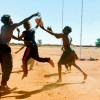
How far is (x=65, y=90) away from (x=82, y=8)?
20144mm

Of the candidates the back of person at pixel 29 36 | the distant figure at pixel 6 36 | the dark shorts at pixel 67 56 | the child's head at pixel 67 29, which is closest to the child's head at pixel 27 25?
the back of person at pixel 29 36

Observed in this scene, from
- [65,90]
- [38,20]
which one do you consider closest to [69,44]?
[38,20]

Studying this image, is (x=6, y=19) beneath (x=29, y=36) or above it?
above

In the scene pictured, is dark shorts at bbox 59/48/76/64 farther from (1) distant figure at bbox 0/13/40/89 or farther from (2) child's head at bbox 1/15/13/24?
(2) child's head at bbox 1/15/13/24

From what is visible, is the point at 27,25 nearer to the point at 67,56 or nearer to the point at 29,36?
the point at 29,36

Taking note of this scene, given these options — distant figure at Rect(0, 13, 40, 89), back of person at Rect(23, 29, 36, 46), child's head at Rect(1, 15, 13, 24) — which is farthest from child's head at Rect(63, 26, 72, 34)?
child's head at Rect(1, 15, 13, 24)

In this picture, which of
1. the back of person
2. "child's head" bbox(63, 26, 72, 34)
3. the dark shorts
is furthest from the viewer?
the dark shorts

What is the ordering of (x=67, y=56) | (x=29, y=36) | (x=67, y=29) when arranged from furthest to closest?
(x=67, y=56), (x=67, y=29), (x=29, y=36)

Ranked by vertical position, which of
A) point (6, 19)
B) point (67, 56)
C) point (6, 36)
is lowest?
point (67, 56)

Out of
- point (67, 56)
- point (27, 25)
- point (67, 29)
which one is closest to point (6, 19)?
point (27, 25)

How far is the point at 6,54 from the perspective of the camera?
971cm

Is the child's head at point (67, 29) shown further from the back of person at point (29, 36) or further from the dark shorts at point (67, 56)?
the back of person at point (29, 36)

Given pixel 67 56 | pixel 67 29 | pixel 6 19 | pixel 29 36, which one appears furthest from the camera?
pixel 67 56

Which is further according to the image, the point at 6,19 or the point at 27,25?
the point at 27,25
